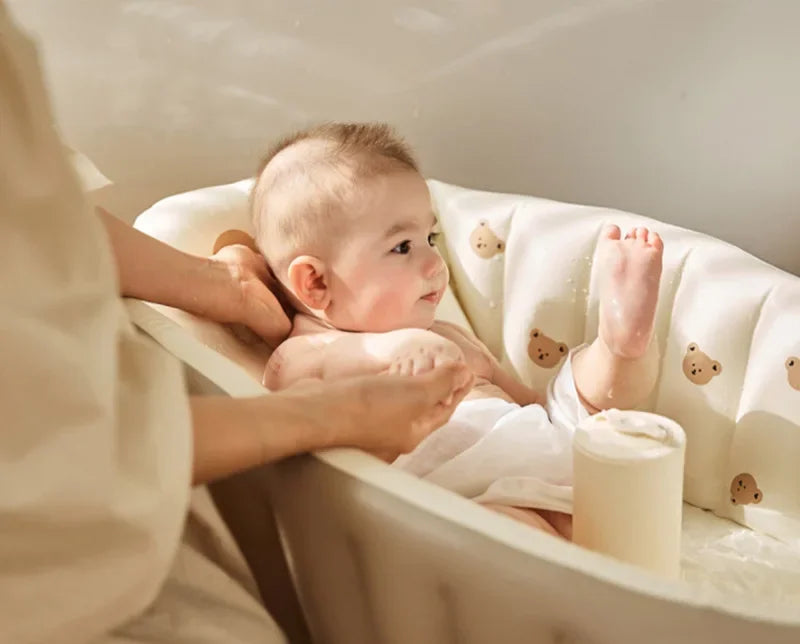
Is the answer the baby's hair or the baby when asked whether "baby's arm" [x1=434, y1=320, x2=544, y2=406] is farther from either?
the baby's hair

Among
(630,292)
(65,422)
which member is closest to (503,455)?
(630,292)

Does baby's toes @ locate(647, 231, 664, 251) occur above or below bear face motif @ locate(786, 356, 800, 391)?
above

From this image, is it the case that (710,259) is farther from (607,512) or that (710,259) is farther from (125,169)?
(125,169)

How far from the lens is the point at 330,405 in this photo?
642mm

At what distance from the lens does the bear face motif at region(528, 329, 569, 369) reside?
3.93 ft

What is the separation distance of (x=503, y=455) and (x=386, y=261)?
24 cm

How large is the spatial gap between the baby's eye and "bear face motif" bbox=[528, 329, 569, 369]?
247 mm

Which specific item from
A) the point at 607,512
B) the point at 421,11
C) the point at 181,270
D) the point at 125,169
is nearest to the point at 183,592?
the point at 607,512

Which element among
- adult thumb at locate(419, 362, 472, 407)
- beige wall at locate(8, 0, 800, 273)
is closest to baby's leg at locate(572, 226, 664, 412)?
adult thumb at locate(419, 362, 472, 407)

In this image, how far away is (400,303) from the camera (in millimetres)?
1039

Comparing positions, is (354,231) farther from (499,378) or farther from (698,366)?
(698,366)

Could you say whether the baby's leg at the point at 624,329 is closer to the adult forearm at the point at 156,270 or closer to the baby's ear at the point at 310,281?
the baby's ear at the point at 310,281

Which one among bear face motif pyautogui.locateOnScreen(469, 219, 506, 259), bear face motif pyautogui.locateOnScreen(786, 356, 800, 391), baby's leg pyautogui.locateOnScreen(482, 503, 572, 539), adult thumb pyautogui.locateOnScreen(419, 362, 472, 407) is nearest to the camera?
adult thumb pyautogui.locateOnScreen(419, 362, 472, 407)

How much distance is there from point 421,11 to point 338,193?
58 cm
